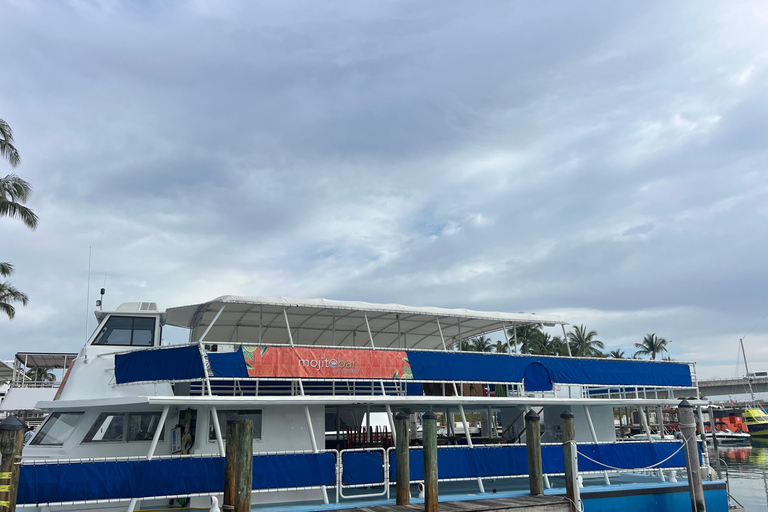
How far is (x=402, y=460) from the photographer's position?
41.5 feet

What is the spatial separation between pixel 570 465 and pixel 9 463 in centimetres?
1123

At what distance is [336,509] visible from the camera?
1199cm

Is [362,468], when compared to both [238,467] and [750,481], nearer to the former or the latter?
[238,467]

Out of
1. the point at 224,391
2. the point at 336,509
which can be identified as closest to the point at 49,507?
the point at 224,391

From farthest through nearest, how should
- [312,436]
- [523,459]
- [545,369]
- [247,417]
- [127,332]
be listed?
[545,369] → [523,459] → [127,332] → [247,417] → [312,436]

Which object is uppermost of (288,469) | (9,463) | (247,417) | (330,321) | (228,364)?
(330,321)

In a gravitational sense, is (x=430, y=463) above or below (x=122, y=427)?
below

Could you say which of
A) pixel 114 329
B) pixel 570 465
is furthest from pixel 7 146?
pixel 570 465

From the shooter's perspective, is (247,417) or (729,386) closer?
(247,417)

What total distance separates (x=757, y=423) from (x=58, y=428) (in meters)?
87.3

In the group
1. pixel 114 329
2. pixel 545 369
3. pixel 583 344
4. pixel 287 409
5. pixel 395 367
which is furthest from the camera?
pixel 583 344

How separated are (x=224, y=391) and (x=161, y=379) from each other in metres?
3.00

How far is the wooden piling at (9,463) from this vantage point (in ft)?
31.5

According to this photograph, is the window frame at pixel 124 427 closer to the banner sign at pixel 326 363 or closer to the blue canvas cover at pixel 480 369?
the blue canvas cover at pixel 480 369
